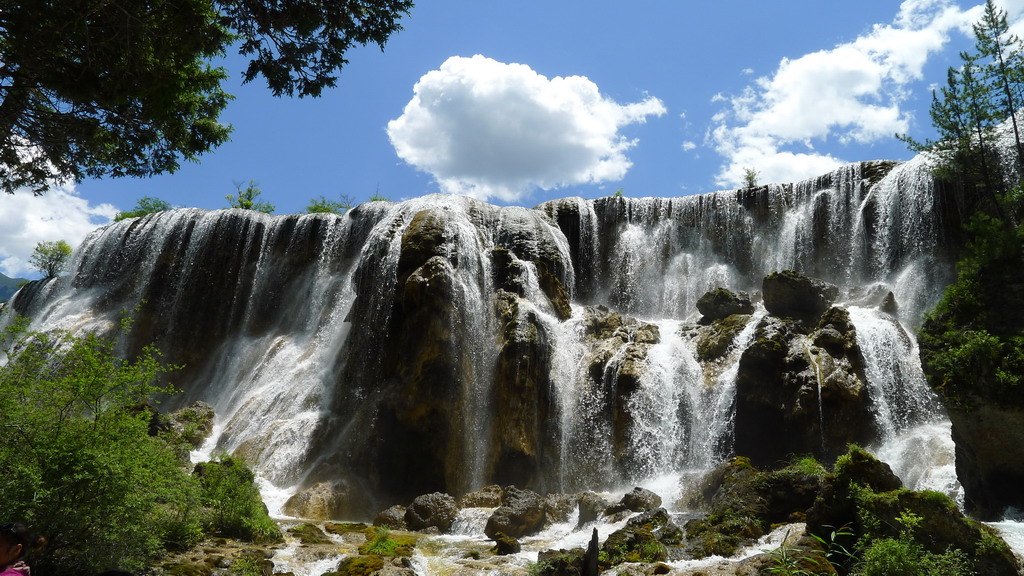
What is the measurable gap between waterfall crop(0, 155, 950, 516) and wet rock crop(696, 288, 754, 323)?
100 cm

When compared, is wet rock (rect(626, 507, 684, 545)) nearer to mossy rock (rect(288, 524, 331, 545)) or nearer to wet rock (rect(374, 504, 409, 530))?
wet rock (rect(374, 504, 409, 530))

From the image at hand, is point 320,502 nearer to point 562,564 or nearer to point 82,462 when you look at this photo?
point 562,564

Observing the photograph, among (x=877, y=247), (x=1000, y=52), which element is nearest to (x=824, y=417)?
(x=877, y=247)

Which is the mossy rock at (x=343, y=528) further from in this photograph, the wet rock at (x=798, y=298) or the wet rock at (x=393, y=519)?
the wet rock at (x=798, y=298)

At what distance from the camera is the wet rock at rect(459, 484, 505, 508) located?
59.2ft

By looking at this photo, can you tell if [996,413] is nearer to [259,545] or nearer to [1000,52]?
[259,545]

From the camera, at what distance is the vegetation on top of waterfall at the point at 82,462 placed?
27.2 ft

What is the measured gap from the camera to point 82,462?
333 inches

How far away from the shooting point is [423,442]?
21.8 meters

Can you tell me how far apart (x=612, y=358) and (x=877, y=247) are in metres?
13.2

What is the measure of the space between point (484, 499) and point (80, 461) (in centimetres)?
1158

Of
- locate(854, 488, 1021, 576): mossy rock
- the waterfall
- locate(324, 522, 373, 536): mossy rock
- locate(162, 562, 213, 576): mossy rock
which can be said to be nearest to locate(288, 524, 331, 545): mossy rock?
locate(324, 522, 373, 536): mossy rock

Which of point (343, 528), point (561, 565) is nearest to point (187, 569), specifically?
point (343, 528)

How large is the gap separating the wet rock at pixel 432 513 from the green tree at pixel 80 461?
741cm
